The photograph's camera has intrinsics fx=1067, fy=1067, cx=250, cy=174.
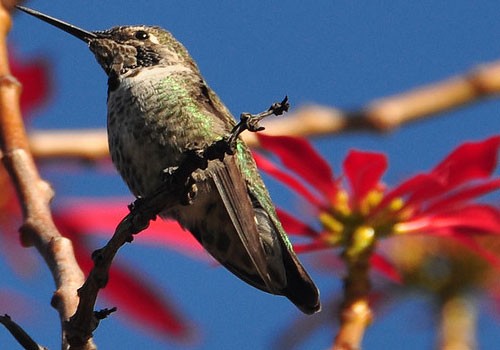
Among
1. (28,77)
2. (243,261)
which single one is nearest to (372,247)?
(243,261)

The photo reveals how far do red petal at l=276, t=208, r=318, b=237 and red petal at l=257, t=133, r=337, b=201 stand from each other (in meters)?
0.09

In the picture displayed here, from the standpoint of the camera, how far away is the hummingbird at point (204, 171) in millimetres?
2266

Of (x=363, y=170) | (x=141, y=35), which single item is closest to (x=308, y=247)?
(x=363, y=170)

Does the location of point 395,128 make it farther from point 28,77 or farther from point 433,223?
point 28,77

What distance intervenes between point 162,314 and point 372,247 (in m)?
0.60

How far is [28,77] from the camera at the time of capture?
8.68 ft

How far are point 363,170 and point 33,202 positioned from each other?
0.83 metres

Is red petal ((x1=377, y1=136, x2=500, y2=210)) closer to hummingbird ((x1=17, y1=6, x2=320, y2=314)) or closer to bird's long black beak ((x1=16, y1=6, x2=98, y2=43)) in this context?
hummingbird ((x1=17, y1=6, x2=320, y2=314))

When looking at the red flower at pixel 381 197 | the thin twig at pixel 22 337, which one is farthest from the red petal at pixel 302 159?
the thin twig at pixel 22 337

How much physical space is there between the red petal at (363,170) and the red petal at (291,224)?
0.48 feet

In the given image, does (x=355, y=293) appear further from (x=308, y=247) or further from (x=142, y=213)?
(x=142, y=213)

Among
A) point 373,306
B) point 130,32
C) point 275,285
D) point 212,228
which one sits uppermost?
point 130,32

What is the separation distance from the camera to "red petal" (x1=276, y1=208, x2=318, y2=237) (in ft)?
7.54

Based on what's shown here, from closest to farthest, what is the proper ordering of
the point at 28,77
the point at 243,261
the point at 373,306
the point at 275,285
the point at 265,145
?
the point at 265,145, the point at 275,285, the point at 243,261, the point at 28,77, the point at 373,306
